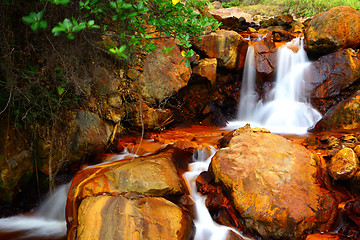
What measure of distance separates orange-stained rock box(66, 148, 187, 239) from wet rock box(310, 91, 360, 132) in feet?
13.3

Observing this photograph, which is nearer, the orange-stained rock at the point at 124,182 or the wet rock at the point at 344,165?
the orange-stained rock at the point at 124,182

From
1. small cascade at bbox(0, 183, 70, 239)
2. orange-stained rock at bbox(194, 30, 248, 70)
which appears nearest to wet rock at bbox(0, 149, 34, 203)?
small cascade at bbox(0, 183, 70, 239)

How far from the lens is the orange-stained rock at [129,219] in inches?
95.9

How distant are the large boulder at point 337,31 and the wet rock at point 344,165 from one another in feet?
15.5

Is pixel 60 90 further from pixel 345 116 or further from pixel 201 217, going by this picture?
pixel 345 116

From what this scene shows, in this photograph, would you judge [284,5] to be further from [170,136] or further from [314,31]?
[170,136]

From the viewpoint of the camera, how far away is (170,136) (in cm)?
520

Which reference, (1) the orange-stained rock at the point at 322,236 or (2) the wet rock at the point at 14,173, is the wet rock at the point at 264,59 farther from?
(2) the wet rock at the point at 14,173

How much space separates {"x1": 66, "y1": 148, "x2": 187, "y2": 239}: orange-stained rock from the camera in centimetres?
292

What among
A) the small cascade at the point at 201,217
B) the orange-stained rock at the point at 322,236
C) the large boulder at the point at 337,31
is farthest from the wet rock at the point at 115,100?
the large boulder at the point at 337,31

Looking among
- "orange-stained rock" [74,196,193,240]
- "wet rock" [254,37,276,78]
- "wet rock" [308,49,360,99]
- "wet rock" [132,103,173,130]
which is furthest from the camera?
"wet rock" [254,37,276,78]

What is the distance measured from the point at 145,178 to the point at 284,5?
58.9 ft

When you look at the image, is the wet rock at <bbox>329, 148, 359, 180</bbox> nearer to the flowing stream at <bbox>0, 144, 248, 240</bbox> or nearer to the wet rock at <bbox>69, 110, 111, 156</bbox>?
the flowing stream at <bbox>0, 144, 248, 240</bbox>

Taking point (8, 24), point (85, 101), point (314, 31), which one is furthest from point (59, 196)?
point (314, 31)
